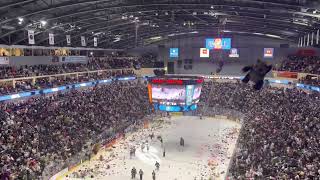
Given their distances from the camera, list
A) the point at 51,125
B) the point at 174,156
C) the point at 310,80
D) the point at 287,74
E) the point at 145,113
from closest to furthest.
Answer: the point at 174,156 < the point at 51,125 < the point at 310,80 < the point at 287,74 < the point at 145,113

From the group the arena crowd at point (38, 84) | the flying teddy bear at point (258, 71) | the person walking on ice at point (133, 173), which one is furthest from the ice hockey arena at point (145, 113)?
the person walking on ice at point (133, 173)

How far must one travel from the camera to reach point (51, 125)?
105 feet

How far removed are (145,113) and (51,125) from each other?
19.6 metres

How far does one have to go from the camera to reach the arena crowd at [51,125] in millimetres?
23859

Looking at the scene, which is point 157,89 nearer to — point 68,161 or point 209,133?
point 209,133

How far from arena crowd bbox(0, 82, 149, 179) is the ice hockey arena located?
0.11m

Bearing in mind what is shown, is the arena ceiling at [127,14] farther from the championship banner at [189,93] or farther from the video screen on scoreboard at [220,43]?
the championship banner at [189,93]

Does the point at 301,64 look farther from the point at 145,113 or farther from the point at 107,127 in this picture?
the point at 107,127

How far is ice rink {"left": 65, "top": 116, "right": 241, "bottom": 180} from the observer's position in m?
26.6

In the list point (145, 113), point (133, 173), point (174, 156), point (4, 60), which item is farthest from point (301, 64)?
point (4, 60)

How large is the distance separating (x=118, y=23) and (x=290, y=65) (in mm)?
24280

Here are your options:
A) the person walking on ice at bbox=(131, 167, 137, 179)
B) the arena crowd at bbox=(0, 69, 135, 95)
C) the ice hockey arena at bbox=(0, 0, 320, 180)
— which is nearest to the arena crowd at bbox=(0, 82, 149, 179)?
the ice hockey arena at bbox=(0, 0, 320, 180)

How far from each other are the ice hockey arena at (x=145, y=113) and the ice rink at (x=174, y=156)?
0.31ft

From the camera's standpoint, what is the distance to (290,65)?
47.0 m
